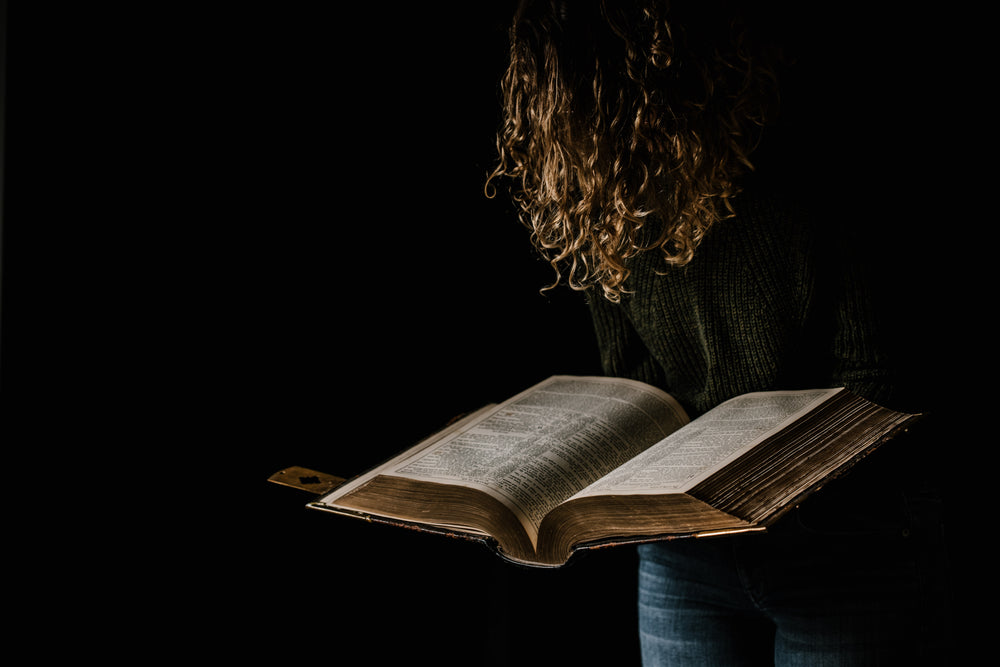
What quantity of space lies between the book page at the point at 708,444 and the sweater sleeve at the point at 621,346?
0.19 m

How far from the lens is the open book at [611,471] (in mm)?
556

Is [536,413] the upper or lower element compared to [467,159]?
lower

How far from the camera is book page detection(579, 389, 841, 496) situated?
1.91 ft

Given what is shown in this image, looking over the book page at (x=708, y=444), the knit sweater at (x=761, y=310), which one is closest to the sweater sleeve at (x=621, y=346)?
the knit sweater at (x=761, y=310)

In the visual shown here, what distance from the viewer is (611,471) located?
681 millimetres

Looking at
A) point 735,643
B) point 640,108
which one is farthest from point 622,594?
point 640,108

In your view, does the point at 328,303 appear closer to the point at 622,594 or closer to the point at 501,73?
the point at 501,73

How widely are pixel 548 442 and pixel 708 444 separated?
0.14 meters

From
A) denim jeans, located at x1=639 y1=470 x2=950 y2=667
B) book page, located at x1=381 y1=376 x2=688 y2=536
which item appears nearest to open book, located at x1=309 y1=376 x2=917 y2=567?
book page, located at x1=381 y1=376 x2=688 y2=536

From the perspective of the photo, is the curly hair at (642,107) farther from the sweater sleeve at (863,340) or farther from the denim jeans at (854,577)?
the denim jeans at (854,577)

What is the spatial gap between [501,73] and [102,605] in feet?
2.92

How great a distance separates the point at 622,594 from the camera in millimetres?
1474

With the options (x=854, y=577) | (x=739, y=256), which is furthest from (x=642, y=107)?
(x=854, y=577)

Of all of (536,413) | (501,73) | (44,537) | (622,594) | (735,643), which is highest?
(501,73)
